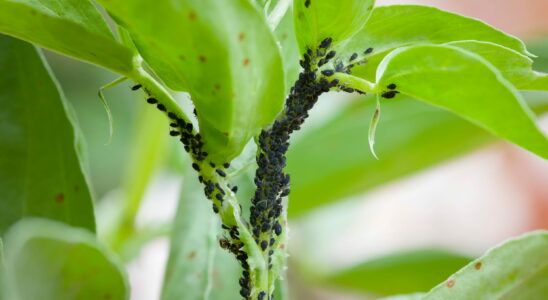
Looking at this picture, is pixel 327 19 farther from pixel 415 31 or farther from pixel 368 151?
pixel 368 151

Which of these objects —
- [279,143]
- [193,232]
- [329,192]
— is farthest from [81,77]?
[279,143]

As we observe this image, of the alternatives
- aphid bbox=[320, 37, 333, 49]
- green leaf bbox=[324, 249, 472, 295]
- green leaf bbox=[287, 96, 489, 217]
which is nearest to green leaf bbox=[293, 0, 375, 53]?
aphid bbox=[320, 37, 333, 49]

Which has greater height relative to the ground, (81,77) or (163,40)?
(81,77)

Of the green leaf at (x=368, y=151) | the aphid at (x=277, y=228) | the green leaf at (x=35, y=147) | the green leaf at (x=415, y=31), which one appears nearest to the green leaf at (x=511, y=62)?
the green leaf at (x=415, y=31)

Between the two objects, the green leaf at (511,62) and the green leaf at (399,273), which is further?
the green leaf at (399,273)

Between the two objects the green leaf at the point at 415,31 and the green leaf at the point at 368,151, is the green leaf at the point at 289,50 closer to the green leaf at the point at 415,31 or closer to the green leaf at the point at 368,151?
the green leaf at the point at 415,31

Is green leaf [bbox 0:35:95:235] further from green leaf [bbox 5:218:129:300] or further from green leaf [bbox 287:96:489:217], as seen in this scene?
green leaf [bbox 287:96:489:217]

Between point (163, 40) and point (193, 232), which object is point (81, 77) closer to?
point (193, 232)
